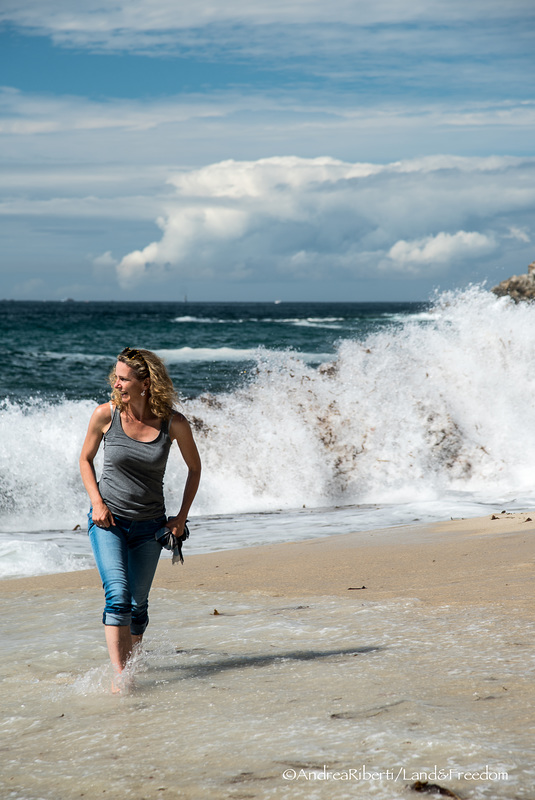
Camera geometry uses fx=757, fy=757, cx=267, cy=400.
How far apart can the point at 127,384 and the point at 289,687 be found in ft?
5.06

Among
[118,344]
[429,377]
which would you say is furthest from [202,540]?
[118,344]

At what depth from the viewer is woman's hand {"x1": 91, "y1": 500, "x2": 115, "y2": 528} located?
3.42 metres

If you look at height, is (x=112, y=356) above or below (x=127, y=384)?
above

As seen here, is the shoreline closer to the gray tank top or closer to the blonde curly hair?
the gray tank top

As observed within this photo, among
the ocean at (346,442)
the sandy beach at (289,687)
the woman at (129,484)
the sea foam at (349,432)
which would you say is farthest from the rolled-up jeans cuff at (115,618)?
the sea foam at (349,432)

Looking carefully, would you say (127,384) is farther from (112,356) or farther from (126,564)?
(112,356)

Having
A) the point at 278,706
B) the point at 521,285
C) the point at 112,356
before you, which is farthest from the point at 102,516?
the point at 521,285

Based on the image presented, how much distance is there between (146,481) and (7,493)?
6694 millimetres

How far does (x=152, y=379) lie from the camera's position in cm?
351

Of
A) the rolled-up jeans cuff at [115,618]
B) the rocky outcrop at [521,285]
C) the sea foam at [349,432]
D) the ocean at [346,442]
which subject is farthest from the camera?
the rocky outcrop at [521,285]

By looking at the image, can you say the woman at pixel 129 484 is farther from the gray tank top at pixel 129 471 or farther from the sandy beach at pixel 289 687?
the sandy beach at pixel 289 687

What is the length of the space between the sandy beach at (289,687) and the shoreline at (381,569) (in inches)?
1.1

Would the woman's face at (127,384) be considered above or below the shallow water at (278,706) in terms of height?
above

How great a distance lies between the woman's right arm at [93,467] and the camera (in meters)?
3.44
